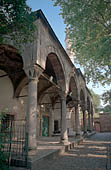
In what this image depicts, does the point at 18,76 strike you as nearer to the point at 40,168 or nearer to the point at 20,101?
the point at 20,101

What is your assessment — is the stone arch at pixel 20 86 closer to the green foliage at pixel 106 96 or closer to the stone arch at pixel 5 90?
the stone arch at pixel 5 90

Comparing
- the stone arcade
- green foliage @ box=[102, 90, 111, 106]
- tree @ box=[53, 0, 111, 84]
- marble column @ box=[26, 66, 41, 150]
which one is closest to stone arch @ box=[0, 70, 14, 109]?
the stone arcade

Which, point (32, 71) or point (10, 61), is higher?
point (10, 61)

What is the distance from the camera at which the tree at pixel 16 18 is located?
3.98 meters

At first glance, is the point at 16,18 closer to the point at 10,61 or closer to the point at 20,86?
the point at 10,61

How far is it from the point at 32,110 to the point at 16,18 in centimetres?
338

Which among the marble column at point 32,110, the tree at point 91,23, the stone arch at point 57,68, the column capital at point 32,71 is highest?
the tree at point 91,23

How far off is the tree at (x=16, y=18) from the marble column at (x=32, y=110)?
5.73 feet

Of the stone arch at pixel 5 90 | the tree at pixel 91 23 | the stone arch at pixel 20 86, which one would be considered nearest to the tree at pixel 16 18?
the tree at pixel 91 23

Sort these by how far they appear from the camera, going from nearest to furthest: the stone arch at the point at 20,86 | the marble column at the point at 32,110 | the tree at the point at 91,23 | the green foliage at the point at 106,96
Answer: the marble column at the point at 32,110 → the tree at the point at 91,23 → the stone arch at the point at 20,86 → the green foliage at the point at 106,96

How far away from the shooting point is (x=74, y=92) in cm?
1288

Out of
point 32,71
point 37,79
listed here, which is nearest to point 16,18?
point 32,71

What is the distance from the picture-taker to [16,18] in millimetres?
4168

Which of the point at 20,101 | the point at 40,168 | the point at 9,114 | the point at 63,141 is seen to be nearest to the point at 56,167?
the point at 40,168
